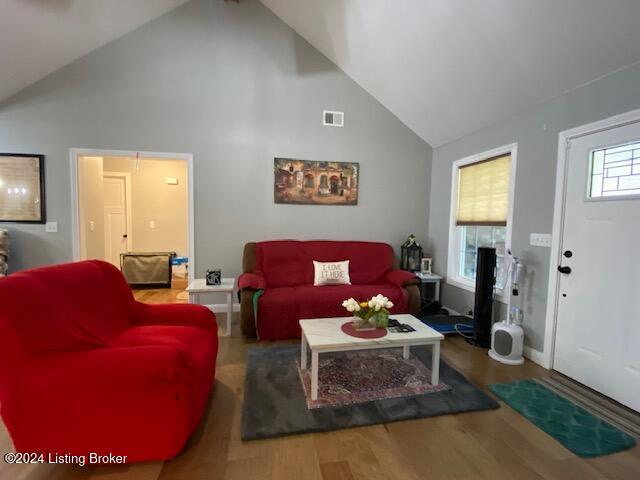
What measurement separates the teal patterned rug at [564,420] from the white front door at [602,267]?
39 centimetres

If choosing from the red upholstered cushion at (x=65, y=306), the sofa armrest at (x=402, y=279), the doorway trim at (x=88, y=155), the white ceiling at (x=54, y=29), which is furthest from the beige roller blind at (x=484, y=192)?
the white ceiling at (x=54, y=29)

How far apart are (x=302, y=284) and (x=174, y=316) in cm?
Answer: 169

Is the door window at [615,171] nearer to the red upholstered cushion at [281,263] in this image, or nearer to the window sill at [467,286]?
the window sill at [467,286]

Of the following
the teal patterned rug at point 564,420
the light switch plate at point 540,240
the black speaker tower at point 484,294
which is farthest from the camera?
the black speaker tower at point 484,294

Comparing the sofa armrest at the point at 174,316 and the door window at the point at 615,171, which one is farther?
the sofa armrest at the point at 174,316

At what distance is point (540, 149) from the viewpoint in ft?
8.59

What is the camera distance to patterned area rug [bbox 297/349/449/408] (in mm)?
2057

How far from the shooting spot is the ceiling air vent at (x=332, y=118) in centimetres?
392

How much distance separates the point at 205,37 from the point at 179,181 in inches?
126

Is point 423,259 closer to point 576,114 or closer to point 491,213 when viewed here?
point 491,213

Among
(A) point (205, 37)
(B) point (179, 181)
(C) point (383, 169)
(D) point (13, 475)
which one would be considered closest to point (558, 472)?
(D) point (13, 475)

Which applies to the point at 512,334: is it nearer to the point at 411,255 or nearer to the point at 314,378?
the point at 411,255

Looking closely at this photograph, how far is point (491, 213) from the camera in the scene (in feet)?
10.7

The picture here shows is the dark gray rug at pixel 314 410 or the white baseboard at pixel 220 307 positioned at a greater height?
the white baseboard at pixel 220 307
